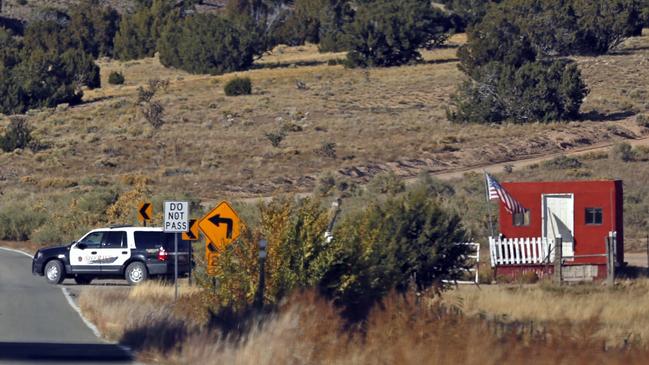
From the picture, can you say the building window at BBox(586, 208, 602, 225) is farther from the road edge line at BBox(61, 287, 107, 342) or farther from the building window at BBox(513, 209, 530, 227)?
the road edge line at BBox(61, 287, 107, 342)

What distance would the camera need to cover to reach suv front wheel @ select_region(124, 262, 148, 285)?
28547 mm

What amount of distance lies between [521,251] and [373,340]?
16.4 metres

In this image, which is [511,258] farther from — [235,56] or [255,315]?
[235,56]

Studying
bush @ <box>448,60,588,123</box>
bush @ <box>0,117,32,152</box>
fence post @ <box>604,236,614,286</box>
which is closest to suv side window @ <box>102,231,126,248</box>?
fence post @ <box>604,236,614,286</box>

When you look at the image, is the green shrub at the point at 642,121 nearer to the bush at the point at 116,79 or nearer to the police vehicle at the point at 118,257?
the police vehicle at the point at 118,257

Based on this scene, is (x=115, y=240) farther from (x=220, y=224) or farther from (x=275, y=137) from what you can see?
(x=275, y=137)

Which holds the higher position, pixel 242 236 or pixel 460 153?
pixel 242 236

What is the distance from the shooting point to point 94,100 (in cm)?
8206

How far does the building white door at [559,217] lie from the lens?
1214 inches

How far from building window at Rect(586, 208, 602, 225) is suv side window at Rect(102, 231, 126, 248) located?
1240cm

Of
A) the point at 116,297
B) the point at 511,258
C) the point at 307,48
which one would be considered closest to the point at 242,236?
the point at 116,297

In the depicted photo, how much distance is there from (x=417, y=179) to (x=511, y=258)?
23.1 m

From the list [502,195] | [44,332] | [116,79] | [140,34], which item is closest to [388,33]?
[116,79]

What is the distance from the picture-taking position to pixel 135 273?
28.6 meters
